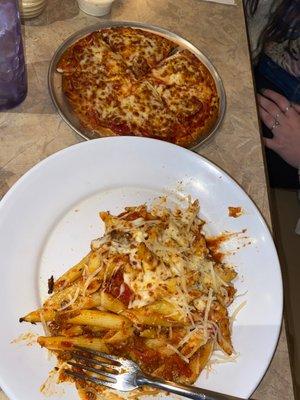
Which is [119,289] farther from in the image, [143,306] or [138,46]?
[138,46]

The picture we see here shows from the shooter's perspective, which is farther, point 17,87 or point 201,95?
point 201,95

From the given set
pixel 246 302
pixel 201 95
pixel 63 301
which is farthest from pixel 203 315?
pixel 201 95

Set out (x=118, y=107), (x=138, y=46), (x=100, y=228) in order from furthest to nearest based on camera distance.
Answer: (x=138, y=46) → (x=118, y=107) → (x=100, y=228)

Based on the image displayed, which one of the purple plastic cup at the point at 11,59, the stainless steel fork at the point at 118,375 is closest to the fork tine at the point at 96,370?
the stainless steel fork at the point at 118,375

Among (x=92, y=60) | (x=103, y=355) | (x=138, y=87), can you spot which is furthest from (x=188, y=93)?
(x=103, y=355)

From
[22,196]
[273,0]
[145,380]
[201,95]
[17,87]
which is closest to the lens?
[145,380]

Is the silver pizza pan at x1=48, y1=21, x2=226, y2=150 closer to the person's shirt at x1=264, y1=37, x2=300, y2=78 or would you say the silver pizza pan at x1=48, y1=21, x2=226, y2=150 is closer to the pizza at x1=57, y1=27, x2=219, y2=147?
the pizza at x1=57, y1=27, x2=219, y2=147

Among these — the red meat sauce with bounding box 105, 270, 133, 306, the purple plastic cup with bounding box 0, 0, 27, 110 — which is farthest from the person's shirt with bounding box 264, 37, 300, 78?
the red meat sauce with bounding box 105, 270, 133, 306

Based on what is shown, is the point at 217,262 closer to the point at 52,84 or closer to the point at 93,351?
the point at 93,351
